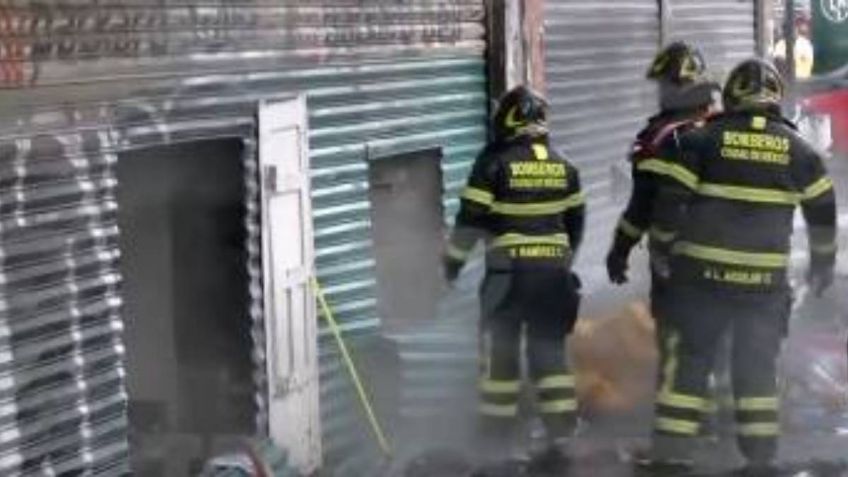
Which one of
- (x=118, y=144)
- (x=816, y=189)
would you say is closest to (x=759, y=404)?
(x=816, y=189)

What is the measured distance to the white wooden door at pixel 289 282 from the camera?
7.48 metres

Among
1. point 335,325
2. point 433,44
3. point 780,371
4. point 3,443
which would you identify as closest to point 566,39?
point 433,44

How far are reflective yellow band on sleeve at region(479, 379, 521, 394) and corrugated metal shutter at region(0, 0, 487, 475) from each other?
64 cm

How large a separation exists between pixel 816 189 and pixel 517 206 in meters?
1.34

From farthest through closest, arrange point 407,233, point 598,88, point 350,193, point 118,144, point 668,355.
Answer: point 598,88
point 407,233
point 350,193
point 668,355
point 118,144

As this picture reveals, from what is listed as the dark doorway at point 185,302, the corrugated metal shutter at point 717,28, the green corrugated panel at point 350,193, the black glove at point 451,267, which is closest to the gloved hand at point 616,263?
the black glove at point 451,267

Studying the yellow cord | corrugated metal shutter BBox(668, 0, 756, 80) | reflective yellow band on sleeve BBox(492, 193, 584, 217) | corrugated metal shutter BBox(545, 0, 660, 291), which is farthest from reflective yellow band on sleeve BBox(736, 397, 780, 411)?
corrugated metal shutter BBox(668, 0, 756, 80)

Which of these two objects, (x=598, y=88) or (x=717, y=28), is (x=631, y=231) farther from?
(x=717, y=28)

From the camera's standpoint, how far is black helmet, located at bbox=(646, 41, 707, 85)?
8703mm

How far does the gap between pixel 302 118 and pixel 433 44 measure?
193 cm

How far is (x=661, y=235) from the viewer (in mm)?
8070

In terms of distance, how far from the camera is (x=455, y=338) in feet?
28.6

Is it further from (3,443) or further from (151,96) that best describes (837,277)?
(3,443)

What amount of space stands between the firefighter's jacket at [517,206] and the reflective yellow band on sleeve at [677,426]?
0.86 metres
